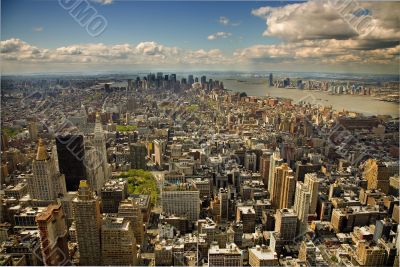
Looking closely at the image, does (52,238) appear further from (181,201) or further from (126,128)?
(126,128)

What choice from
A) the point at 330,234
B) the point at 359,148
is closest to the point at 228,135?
the point at 359,148

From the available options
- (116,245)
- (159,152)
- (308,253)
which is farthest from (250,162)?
(116,245)

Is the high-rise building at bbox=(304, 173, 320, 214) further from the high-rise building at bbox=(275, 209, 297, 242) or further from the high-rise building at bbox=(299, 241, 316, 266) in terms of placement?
the high-rise building at bbox=(299, 241, 316, 266)

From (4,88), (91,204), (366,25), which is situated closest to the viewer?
(366,25)

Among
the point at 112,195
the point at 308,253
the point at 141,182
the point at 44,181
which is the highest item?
the point at 44,181

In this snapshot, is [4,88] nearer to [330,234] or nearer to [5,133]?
[5,133]

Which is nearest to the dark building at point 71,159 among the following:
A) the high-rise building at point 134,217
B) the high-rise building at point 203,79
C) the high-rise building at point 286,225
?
the high-rise building at point 134,217
